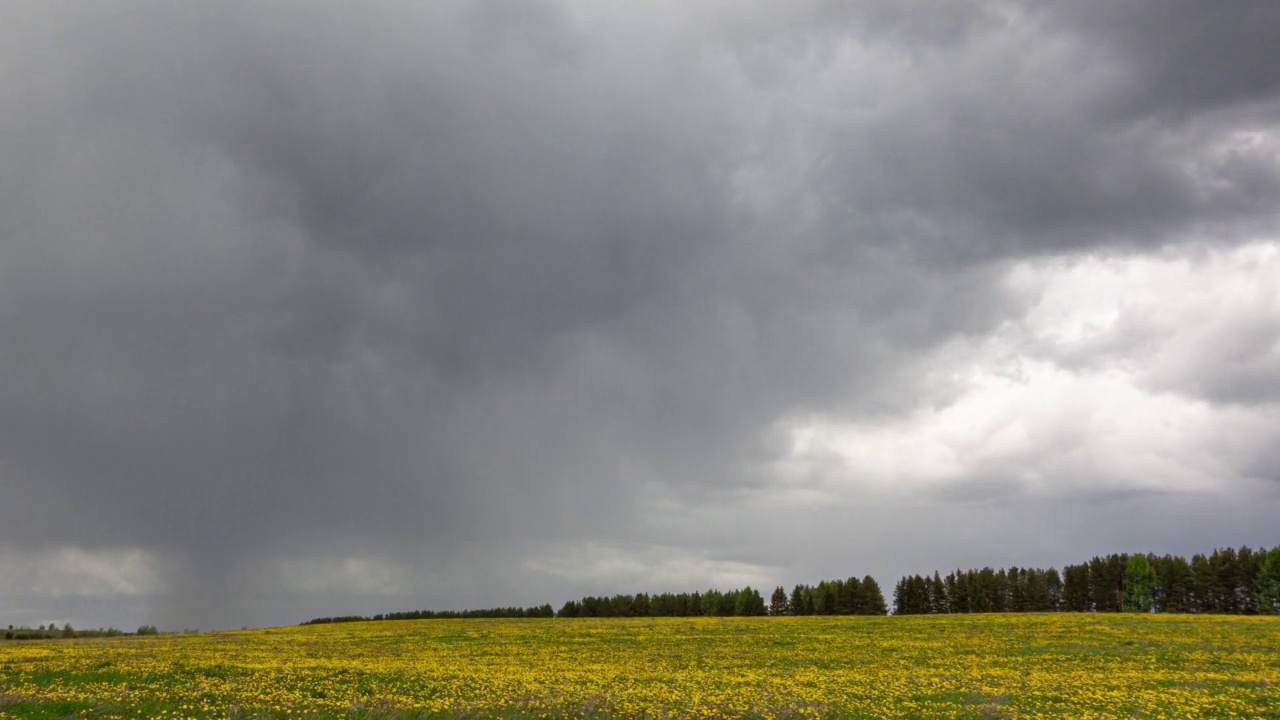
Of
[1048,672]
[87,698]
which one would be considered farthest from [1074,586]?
[87,698]

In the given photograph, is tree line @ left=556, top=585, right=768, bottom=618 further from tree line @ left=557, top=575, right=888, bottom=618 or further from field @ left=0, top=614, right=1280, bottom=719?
field @ left=0, top=614, right=1280, bottom=719

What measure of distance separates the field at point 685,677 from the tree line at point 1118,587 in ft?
266

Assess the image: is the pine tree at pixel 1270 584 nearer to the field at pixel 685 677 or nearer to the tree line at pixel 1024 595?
the tree line at pixel 1024 595

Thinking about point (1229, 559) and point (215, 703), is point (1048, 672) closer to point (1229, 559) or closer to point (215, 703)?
point (215, 703)

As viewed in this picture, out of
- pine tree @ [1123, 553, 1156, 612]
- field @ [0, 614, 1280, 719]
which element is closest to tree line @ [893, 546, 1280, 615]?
pine tree @ [1123, 553, 1156, 612]

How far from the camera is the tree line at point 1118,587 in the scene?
124m

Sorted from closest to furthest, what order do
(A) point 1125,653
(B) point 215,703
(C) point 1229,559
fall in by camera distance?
(B) point 215,703 → (A) point 1125,653 → (C) point 1229,559

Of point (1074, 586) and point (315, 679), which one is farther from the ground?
point (315, 679)

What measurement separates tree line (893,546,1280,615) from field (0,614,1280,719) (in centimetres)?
8099

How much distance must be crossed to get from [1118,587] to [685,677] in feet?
464

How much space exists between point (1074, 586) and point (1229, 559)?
2597cm

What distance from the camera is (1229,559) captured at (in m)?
126

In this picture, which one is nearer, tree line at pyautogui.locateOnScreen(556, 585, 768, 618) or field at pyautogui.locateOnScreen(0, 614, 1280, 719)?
field at pyautogui.locateOnScreen(0, 614, 1280, 719)

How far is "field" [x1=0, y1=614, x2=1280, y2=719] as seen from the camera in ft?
85.6
